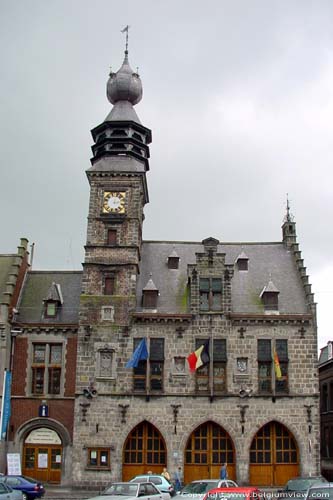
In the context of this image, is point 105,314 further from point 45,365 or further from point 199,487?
point 199,487

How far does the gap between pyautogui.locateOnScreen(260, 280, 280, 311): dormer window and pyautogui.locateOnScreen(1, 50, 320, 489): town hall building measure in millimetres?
65

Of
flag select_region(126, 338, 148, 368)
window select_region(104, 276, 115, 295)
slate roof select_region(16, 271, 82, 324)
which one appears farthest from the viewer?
slate roof select_region(16, 271, 82, 324)

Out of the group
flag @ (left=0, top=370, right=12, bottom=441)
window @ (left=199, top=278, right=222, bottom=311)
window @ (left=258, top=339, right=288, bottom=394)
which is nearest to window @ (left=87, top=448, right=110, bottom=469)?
flag @ (left=0, top=370, right=12, bottom=441)

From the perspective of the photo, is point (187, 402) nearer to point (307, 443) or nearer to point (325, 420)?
point (307, 443)

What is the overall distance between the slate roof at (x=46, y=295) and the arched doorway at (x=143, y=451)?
826cm

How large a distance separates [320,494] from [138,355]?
2161 cm

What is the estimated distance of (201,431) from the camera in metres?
41.0

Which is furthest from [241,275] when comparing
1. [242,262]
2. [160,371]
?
[160,371]

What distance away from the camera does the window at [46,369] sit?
4162cm

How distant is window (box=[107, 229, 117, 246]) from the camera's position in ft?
145

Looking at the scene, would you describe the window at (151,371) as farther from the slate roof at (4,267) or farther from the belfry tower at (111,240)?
the slate roof at (4,267)

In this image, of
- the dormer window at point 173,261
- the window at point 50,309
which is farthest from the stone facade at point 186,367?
the window at point 50,309

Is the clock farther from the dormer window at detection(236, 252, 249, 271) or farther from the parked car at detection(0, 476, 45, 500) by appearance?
the parked car at detection(0, 476, 45, 500)

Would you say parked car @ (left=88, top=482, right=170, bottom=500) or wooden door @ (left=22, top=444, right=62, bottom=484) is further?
wooden door @ (left=22, top=444, right=62, bottom=484)
